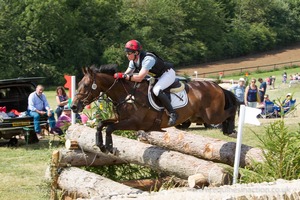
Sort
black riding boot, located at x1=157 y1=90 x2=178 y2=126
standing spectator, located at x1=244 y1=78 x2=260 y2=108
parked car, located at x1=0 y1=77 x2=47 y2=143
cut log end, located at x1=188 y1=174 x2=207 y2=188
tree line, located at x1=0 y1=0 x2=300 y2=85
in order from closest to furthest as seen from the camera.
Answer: cut log end, located at x1=188 y1=174 x2=207 y2=188
black riding boot, located at x1=157 y1=90 x2=178 y2=126
parked car, located at x1=0 y1=77 x2=47 y2=143
standing spectator, located at x1=244 y1=78 x2=260 y2=108
tree line, located at x1=0 y1=0 x2=300 y2=85

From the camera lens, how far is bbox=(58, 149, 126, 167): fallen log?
8070 mm

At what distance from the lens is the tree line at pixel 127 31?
187ft

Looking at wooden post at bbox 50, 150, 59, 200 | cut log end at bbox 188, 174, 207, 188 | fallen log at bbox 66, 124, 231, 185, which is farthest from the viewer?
wooden post at bbox 50, 150, 59, 200

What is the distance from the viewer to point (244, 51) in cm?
7775

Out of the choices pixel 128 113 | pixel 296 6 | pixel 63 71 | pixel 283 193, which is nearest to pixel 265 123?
pixel 128 113

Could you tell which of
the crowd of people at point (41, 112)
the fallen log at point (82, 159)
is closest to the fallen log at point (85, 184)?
the fallen log at point (82, 159)

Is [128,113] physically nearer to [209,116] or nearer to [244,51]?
[209,116]

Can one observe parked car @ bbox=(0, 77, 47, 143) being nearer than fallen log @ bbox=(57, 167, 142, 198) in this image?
No

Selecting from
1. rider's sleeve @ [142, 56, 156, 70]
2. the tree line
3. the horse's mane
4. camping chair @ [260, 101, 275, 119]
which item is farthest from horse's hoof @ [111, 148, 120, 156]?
the tree line

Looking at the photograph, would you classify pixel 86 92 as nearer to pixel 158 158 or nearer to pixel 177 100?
pixel 177 100

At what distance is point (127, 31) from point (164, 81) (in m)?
57.1

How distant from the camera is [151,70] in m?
8.38

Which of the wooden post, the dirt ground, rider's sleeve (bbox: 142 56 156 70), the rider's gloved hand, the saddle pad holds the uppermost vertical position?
rider's sleeve (bbox: 142 56 156 70)

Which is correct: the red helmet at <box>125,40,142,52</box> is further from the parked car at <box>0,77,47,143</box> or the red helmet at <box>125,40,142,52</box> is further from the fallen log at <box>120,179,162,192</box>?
the parked car at <box>0,77,47,143</box>
